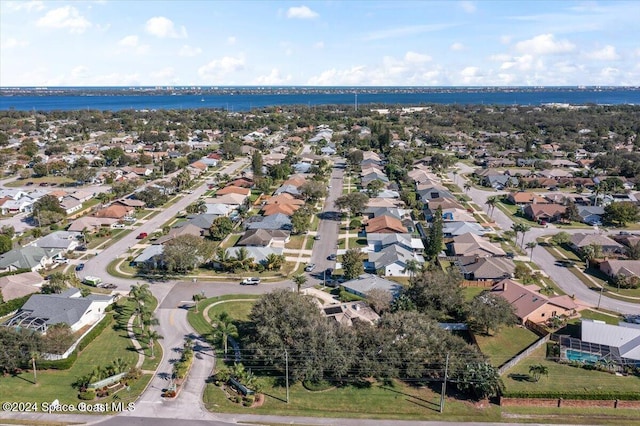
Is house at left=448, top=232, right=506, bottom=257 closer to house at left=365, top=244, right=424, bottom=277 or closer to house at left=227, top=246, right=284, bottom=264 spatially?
house at left=365, top=244, right=424, bottom=277

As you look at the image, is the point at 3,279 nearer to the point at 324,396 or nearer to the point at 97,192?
the point at 324,396

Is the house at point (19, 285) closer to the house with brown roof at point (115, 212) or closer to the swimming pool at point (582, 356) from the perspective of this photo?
the house with brown roof at point (115, 212)

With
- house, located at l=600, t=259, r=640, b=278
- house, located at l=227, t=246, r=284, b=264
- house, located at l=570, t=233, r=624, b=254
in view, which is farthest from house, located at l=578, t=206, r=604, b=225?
house, located at l=227, t=246, r=284, b=264

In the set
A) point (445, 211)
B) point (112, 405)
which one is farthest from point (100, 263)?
point (445, 211)

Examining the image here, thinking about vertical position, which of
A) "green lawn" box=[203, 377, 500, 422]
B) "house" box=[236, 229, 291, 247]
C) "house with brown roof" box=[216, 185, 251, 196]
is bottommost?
"green lawn" box=[203, 377, 500, 422]

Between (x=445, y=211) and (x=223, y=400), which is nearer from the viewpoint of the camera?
(x=223, y=400)

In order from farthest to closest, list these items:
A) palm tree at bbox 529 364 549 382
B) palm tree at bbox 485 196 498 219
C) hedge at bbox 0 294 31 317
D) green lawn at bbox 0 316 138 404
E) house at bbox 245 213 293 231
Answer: palm tree at bbox 485 196 498 219, house at bbox 245 213 293 231, hedge at bbox 0 294 31 317, palm tree at bbox 529 364 549 382, green lawn at bbox 0 316 138 404

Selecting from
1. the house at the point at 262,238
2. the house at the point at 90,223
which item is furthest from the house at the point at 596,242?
the house at the point at 90,223
